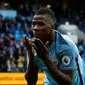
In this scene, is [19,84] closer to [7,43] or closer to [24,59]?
[24,59]

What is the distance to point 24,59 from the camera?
10.8m

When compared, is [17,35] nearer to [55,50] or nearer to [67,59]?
[55,50]

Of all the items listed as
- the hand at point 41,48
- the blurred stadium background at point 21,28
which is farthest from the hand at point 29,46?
the blurred stadium background at point 21,28

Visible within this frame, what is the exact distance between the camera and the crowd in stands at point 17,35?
1060cm

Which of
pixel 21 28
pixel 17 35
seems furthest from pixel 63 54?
pixel 21 28

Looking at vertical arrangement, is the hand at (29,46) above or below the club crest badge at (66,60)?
above

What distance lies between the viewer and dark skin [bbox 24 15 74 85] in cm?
Result: 288

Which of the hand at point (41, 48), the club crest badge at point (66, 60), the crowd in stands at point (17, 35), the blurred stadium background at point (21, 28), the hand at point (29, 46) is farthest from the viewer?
the crowd in stands at point (17, 35)

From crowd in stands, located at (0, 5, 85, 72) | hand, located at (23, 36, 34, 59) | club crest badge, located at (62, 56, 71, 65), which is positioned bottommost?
crowd in stands, located at (0, 5, 85, 72)

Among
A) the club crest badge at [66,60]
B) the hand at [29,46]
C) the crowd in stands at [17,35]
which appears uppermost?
the hand at [29,46]

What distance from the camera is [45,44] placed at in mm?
3029

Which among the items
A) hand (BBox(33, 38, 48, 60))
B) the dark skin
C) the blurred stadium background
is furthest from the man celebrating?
the blurred stadium background

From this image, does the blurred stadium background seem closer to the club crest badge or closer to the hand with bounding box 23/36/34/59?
the hand with bounding box 23/36/34/59

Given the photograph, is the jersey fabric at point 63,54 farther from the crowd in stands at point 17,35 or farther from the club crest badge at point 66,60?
the crowd in stands at point 17,35
